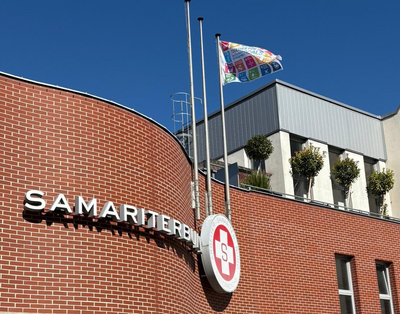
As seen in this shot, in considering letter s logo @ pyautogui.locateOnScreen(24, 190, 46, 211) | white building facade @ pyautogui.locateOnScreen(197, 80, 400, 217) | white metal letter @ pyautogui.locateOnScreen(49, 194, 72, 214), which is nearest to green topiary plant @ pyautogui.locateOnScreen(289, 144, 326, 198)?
white building facade @ pyautogui.locateOnScreen(197, 80, 400, 217)

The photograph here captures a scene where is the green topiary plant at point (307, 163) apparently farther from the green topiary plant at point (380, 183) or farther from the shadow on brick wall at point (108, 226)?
the shadow on brick wall at point (108, 226)

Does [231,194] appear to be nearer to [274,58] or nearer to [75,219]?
[274,58]

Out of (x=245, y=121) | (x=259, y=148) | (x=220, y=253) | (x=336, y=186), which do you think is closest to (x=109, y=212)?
(x=220, y=253)

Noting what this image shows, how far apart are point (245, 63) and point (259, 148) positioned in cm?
1605

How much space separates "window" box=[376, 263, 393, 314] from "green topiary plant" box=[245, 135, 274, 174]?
13.4m

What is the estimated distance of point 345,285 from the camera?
21.9 metres

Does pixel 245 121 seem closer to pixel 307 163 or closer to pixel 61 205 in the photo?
pixel 307 163

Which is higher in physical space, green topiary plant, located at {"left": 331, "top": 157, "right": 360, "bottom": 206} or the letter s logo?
green topiary plant, located at {"left": 331, "top": 157, "right": 360, "bottom": 206}

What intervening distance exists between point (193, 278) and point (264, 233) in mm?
4431

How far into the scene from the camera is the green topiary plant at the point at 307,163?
35.8 metres

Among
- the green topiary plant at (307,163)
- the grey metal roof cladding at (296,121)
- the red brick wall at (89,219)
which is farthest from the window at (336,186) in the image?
the red brick wall at (89,219)

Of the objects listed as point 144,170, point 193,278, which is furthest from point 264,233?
point 144,170

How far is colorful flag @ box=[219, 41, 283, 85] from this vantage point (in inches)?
787

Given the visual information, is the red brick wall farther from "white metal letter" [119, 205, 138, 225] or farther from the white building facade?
the white building facade
